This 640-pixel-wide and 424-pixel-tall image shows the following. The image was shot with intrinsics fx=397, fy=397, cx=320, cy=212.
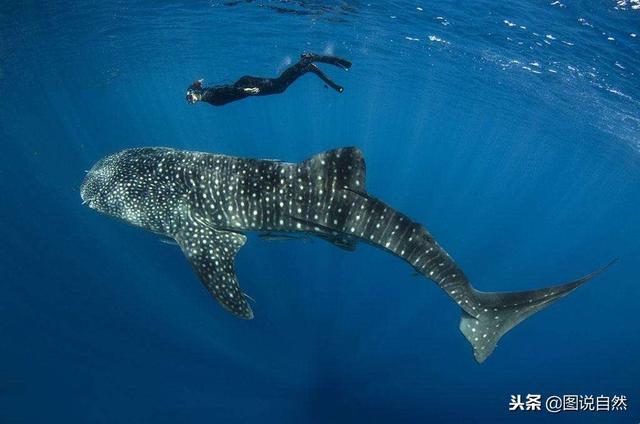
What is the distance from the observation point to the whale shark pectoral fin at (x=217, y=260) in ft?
17.3

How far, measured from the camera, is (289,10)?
17750 millimetres

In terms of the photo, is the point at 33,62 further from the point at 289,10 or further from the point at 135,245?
the point at 289,10

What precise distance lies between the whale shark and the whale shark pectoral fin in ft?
0.04

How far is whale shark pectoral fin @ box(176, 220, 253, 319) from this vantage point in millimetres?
5262

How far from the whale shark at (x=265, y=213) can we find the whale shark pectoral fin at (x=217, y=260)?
14 millimetres

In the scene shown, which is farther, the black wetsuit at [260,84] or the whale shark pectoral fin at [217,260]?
the black wetsuit at [260,84]

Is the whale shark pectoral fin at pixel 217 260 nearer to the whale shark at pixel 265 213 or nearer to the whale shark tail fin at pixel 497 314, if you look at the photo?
the whale shark at pixel 265 213

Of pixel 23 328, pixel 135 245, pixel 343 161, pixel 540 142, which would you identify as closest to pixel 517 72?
pixel 343 161

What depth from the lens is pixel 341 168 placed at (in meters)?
5.21

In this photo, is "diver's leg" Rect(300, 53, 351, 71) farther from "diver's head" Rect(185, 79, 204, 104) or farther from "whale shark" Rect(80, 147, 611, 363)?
"whale shark" Rect(80, 147, 611, 363)

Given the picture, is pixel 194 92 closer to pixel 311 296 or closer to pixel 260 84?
pixel 260 84

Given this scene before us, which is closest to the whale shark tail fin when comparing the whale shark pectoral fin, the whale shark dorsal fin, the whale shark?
the whale shark

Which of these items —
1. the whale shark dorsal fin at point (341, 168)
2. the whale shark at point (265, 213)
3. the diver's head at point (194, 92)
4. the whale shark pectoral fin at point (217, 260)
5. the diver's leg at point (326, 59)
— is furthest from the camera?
the diver's leg at point (326, 59)

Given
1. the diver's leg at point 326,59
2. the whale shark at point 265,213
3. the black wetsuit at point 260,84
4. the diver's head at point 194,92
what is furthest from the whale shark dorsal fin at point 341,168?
the diver's head at point 194,92
